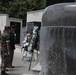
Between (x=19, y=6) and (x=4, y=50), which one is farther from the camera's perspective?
(x=19, y=6)

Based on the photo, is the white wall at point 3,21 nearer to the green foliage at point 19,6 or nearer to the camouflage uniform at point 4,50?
the green foliage at point 19,6

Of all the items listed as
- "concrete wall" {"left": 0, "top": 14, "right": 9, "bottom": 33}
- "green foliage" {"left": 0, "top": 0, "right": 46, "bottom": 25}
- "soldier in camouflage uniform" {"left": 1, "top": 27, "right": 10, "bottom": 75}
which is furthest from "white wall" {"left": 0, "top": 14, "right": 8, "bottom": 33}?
"soldier in camouflage uniform" {"left": 1, "top": 27, "right": 10, "bottom": 75}

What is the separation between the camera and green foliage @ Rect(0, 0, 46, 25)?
43.8 m

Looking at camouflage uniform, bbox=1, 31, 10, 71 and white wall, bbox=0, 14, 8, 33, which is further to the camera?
white wall, bbox=0, 14, 8, 33

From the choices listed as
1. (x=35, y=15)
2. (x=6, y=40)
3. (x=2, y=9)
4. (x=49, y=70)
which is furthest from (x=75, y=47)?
(x=2, y=9)

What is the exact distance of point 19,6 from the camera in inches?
1751

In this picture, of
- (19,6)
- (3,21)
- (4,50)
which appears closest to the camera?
(4,50)

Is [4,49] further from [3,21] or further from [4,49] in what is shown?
[3,21]

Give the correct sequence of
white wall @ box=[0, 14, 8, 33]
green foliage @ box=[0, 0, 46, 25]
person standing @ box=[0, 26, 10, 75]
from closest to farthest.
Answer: person standing @ box=[0, 26, 10, 75]
white wall @ box=[0, 14, 8, 33]
green foliage @ box=[0, 0, 46, 25]

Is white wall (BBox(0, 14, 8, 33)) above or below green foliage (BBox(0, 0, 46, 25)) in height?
above

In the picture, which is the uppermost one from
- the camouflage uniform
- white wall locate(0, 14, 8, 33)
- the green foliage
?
the camouflage uniform

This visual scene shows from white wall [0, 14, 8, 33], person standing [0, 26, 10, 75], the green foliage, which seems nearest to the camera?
person standing [0, 26, 10, 75]

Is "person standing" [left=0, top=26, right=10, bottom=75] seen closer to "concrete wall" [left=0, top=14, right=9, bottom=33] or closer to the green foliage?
"concrete wall" [left=0, top=14, right=9, bottom=33]

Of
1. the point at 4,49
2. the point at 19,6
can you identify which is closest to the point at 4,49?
the point at 4,49
